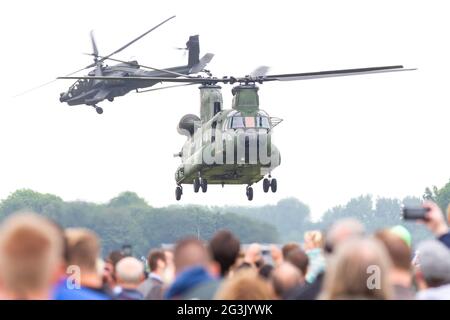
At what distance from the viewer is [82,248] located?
9.71 m

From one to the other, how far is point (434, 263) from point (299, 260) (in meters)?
3.17

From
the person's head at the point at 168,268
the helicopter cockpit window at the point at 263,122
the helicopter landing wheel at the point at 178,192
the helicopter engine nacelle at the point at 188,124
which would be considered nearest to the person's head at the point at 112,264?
the person's head at the point at 168,268

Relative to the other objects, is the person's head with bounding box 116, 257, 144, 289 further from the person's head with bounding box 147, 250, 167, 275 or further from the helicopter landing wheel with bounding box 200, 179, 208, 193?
the helicopter landing wheel with bounding box 200, 179, 208, 193

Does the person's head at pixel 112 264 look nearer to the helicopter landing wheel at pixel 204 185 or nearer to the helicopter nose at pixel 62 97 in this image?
the helicopter landing wheel at pixel 204 185

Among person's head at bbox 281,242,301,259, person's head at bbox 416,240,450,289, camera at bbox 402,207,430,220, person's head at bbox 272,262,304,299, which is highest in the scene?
person's head at bbox 281,242,301,259

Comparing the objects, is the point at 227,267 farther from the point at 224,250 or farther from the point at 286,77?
the point at 286,77

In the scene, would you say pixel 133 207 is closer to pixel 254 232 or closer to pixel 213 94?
pixel 254 232

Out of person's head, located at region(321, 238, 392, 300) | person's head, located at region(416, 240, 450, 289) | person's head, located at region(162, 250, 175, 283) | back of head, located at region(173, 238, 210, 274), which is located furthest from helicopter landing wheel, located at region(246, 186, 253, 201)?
person's head, located at region(321, 238, 392, 300)

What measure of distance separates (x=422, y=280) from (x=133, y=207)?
27.0 m

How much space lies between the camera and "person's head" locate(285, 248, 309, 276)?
13227 millimetres

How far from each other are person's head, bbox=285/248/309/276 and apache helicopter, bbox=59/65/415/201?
2959 centimetres

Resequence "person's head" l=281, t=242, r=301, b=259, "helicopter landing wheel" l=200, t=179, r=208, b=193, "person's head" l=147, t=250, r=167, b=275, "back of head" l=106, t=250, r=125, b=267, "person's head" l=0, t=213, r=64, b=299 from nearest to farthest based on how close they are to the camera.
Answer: "person's head" l=0, t=213, r=64, b=299, "person's head" l=281, t=242, r=301, b=259, "person's head" l=147, t=250, r=167, b=275, "back of head" l=106, t=250, r=125, b=267, "helicopter landing wheel" l=200, t=179, r=208, b=193

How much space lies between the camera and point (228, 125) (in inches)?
1747
